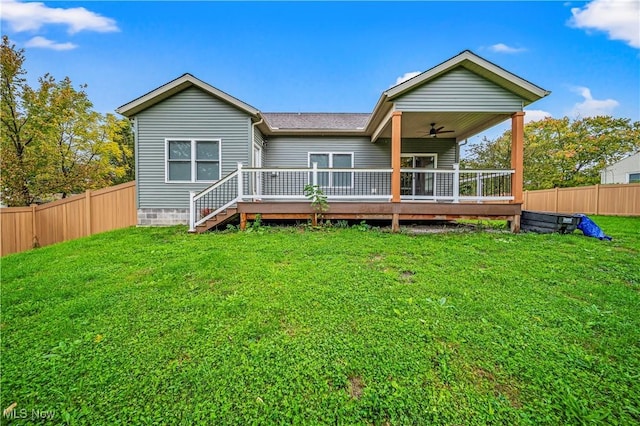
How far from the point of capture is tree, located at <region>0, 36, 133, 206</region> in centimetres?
1209

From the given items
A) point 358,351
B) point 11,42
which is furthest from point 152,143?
point 11,42

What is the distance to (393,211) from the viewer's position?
7.48 meters

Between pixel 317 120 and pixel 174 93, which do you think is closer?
pixel 174 93

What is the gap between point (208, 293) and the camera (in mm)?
3719

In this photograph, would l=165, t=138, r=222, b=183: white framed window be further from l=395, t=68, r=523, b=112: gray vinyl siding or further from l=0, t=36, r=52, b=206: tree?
l=0, t=36, r=52, b=206: tree

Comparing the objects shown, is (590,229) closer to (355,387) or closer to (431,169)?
(431,169)

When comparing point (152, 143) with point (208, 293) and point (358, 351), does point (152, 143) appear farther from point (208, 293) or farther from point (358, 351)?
point (358, 351)

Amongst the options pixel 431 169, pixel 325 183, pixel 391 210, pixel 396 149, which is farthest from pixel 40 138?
pixel 431 169

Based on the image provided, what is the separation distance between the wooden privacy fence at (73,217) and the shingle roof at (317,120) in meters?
5.85

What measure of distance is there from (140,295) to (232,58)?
17.0 meters

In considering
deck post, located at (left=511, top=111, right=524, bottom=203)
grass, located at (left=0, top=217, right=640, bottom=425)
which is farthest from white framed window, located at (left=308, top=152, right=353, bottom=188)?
grass, located at (left=0, top=217, right=640, bottom=425)

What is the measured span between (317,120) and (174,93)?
5.85m

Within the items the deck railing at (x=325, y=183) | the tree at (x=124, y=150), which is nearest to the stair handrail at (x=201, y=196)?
the deck railing at (x=325, y=183)

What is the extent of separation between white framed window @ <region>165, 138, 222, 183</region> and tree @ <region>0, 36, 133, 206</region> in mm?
8308
